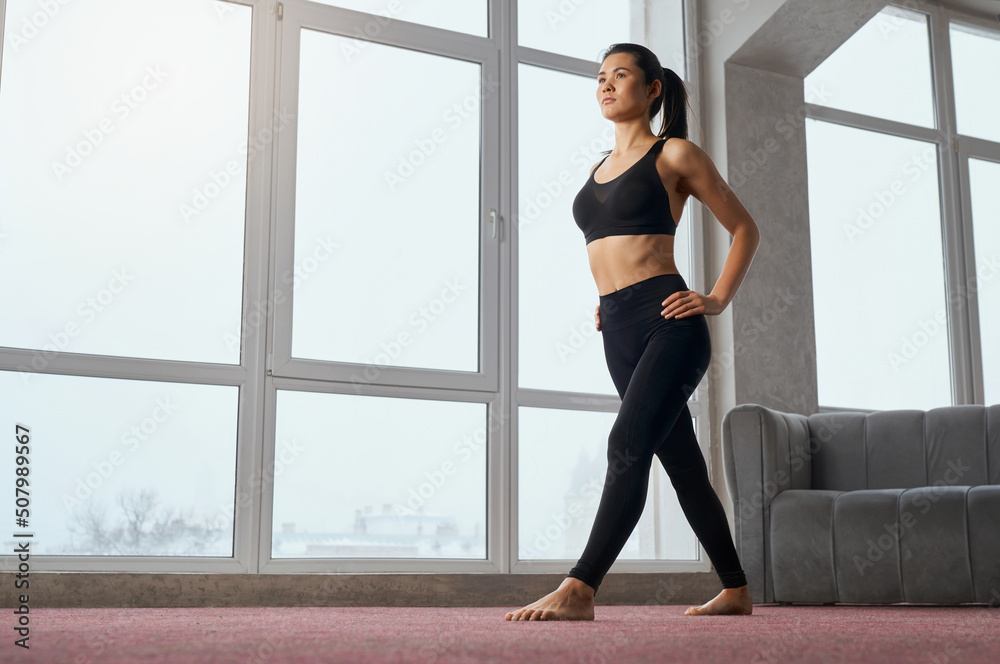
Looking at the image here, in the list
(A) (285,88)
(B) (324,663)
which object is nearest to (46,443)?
(A) (285,88)

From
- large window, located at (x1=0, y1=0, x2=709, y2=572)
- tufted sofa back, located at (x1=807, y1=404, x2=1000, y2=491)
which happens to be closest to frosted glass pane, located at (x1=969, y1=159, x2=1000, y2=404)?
large window, located at (x1=0, y1=0, x2=709, y2=572)

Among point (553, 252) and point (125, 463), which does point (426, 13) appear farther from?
point (125, 463)

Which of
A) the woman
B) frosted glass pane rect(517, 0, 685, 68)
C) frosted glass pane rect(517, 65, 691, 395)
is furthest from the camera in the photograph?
frosted glass pane rect(517, 0, 685, 68)

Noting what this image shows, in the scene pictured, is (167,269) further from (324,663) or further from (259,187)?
(324,663)

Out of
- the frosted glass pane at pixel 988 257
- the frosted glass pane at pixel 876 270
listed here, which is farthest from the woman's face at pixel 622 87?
the frosted glass pane at pixel 988 257

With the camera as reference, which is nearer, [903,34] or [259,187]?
[259,187]

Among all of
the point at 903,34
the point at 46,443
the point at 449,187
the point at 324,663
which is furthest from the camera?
the point at 903,34

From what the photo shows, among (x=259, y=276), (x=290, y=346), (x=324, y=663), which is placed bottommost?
(x=324, y=663)

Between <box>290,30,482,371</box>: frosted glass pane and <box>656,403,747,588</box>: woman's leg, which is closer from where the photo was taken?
<box>656,403,747,588</box>: woman's leg

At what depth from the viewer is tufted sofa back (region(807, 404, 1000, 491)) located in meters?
3.13

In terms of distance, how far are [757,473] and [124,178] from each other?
2.47 metres

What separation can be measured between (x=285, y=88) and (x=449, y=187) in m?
0.76

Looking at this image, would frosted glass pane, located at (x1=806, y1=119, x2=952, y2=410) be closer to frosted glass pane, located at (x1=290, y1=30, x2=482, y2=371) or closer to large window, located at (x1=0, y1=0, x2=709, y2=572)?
large window, located at (x1=0, y1=0, x2=709, y2=572)

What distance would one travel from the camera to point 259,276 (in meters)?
3.48
